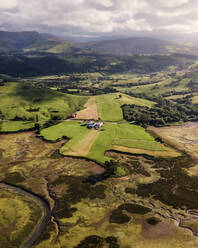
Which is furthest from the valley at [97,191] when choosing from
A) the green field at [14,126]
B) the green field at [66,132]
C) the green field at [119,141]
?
the green field at [14,126]

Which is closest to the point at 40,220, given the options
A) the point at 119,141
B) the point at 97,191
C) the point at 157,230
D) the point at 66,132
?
the point at 97,191

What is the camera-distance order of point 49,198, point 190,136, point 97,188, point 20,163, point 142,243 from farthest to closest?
Result: 1. point 190,136
2. point 20,163
3. point 97,188
4. point 49,198
5. point 142,243

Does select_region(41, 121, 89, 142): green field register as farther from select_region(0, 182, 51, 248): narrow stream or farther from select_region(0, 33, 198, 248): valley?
select_region(0, 182, 51, 248): narrow stream

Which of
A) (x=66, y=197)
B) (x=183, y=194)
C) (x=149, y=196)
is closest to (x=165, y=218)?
(x=149, y=196)

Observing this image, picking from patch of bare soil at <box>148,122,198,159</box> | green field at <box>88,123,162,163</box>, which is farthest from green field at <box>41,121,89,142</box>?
patch of bare soil at <box>148,122,198,159</box>

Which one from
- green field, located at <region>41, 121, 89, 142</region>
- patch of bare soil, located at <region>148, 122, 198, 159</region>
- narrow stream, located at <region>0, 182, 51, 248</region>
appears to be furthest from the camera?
green field, located at <region>41, 121, 89, 142</region>

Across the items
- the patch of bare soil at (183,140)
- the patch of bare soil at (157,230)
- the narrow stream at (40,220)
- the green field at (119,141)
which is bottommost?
the narrow stream at (40,220)

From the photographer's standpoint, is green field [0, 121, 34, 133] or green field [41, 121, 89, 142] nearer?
green field [41, 121, 89, 142]

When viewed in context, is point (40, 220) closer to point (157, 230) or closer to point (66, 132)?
point (157, 230)

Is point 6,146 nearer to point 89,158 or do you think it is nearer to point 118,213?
point 89,158

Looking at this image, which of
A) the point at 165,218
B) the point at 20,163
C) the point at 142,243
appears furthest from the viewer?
the point at 20,163

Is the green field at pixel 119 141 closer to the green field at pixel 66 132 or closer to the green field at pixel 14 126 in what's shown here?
the green field at pixel 66 132
